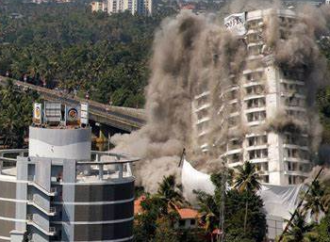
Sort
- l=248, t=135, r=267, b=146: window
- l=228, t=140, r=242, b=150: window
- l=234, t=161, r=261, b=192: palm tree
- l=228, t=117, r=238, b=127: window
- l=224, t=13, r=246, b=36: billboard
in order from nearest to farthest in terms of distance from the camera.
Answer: l=234, t=161, r=261, b=192: palm tree → l=248, t=135, r=267, b=146: window → l=228, t=140, r=242, b=150: window → l=228, t=117, r=238, b=127: window → l=224, t=13, r=246, b=36: billboard

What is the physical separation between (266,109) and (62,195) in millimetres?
42435

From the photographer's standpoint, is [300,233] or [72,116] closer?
[72,116]

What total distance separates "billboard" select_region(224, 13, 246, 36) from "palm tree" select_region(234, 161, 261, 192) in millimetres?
19539

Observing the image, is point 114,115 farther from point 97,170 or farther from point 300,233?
point 97,170

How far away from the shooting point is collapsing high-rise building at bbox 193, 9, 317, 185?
99438 millimetres

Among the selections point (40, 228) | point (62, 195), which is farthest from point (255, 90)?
point (40, 228)

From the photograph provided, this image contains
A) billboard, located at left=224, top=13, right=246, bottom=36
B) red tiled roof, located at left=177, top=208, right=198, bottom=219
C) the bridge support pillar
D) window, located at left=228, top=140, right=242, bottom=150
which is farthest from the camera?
the bridge support pillar

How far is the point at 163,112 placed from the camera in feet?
375

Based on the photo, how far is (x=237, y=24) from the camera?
104500 mm

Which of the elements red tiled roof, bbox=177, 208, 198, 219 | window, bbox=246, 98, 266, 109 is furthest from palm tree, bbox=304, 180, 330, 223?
window, bbox=246, 98, 266, 109

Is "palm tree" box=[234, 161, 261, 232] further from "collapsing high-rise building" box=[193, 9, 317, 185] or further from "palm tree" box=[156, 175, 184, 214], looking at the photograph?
"collapsing high-rise building" box=[193, 9, 317, 185]

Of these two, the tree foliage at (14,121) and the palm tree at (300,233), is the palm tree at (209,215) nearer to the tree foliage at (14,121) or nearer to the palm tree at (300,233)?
the palm tree at (300,233)

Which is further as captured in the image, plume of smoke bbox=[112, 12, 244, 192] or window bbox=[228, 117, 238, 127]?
plume of smoke bbox=[112, 12, 244, 192]

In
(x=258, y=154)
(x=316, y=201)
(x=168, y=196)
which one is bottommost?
(x=316, y=201)
